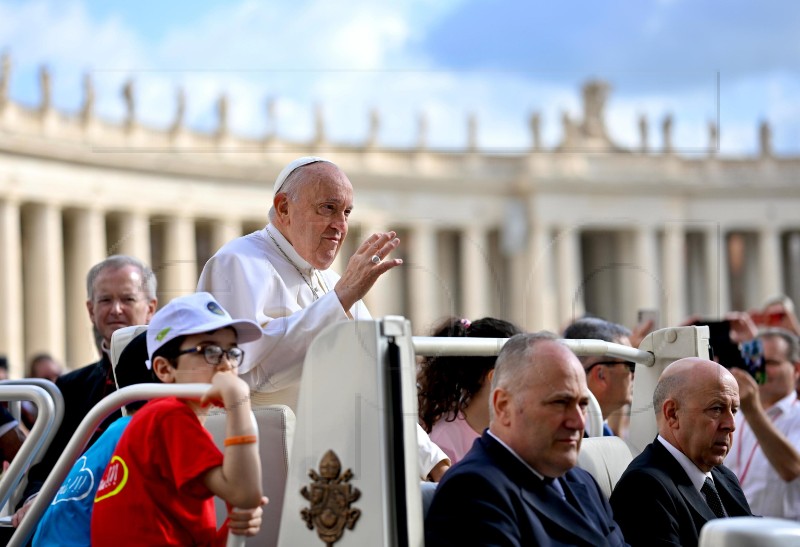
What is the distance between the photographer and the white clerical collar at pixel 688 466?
7.88 meters

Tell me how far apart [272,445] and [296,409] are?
469 mm

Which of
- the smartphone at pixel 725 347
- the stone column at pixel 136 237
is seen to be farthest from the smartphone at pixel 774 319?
the stone column at pixel 136 237

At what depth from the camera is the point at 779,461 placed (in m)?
11.9

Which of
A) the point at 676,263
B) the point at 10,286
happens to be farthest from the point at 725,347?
the point at 676,263

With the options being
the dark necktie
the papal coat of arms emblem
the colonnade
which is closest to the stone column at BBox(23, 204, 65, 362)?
the colonnade

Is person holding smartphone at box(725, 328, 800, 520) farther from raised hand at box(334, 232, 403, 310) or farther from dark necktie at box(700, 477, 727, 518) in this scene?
raised hand at box(334, 232, 403, 310)

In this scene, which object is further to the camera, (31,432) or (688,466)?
(688,466)

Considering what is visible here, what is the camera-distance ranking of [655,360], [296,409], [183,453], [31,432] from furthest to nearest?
[655,360] → [31,432] → [296,409] → [183,453]

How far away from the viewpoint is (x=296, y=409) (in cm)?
693

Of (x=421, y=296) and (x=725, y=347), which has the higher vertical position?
(x=421, y=296)

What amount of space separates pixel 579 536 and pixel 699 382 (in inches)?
79.9

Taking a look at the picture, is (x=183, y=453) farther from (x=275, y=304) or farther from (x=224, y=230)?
(x=224, y=230)

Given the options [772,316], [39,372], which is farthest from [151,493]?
[772,316]

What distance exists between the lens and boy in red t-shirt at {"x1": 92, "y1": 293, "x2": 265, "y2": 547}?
555cm
